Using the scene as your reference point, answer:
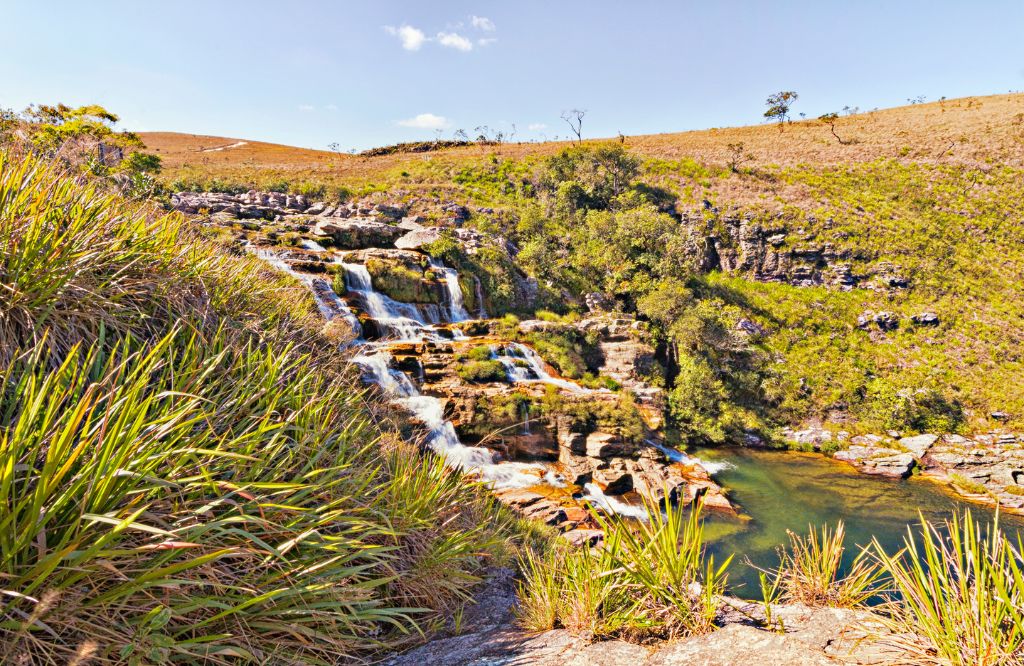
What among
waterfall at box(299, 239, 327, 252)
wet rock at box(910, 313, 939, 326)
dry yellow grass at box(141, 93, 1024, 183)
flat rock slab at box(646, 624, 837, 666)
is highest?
dry yellow grass at box(141, 93, 1024, 183)

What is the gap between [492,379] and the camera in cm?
1670

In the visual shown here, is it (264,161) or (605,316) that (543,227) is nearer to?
(605,316)

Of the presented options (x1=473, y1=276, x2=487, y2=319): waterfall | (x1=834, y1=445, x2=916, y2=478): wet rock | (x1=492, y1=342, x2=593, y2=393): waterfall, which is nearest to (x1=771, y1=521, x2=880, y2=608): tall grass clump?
(x1=492, y1=342, x2=593, y2=393): waterfall

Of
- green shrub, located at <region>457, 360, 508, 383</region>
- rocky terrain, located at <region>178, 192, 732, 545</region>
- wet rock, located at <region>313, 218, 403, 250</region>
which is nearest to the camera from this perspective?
rocky terrain, located at <region>178, 192, 732, 545</region>

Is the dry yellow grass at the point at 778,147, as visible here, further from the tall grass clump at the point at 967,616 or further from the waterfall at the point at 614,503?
the tall grass clump at the point at 967,616

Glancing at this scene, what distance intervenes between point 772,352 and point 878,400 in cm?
584

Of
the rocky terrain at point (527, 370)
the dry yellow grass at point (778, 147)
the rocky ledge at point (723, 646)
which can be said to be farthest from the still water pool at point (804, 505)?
the dry yellow grass at point (778, 147)

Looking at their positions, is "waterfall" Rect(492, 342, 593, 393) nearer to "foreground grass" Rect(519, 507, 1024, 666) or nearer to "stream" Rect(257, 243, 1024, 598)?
"stream" Rect(257, 243, 1024, 598)

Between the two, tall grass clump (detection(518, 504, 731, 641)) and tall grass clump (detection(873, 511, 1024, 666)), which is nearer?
tall grass clump (detection(873, 511, 1024, 666))

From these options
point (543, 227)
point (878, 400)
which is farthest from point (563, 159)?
point (878, 400)

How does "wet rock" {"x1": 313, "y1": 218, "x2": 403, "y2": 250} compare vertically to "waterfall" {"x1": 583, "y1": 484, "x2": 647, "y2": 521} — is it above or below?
above

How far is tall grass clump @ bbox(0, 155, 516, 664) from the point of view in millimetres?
1497

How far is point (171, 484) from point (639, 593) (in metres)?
2.87

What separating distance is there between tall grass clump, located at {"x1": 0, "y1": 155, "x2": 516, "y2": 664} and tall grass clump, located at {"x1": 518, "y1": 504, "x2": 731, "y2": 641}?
31.5 inches
